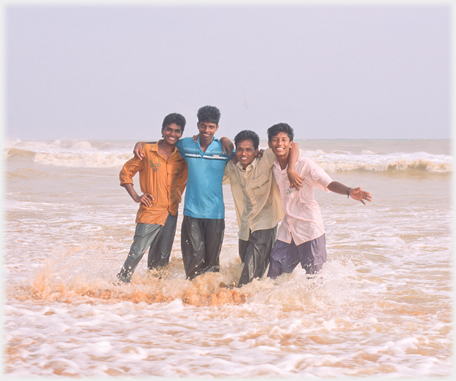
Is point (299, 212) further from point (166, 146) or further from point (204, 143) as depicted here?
point (166, 146)

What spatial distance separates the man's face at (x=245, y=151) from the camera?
14.9ft

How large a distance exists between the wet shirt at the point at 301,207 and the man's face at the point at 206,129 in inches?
32.0

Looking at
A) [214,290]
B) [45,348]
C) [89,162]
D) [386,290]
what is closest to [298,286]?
[214,290]

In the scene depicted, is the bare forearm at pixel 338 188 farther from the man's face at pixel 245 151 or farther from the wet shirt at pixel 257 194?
the man's face at pixel 245 151

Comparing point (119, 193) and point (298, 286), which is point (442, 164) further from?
point (298, 286)

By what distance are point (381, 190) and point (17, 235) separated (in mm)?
10891

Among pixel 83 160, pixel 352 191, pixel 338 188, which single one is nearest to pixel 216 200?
pixel 338 188

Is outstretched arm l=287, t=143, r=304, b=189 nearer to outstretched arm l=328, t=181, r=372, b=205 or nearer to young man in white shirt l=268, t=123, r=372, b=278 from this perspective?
young man in white shirt l=268, t=123, r=372, b=278

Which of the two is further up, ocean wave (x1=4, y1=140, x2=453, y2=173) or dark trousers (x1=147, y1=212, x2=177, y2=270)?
ocean wave (x1=4, y1=140, x2=453, y2=173)

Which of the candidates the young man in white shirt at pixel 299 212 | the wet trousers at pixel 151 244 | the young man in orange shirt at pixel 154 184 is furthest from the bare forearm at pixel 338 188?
the wet trousers at pixel 151 244

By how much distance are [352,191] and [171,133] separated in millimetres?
1938

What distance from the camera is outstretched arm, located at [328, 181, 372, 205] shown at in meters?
4.02

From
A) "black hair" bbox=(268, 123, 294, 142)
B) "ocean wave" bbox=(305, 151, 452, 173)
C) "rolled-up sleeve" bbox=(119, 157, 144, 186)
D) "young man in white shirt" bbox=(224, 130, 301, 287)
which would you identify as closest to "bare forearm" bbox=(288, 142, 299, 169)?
"black hair" bbox=(268, 123, 294, 142)

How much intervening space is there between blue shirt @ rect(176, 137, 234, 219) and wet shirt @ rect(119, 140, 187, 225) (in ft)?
0.67
